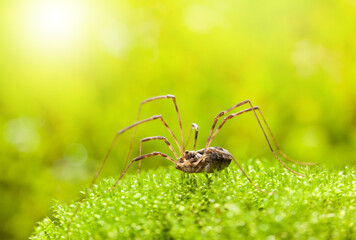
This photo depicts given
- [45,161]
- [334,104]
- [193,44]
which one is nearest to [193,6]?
[193,44]

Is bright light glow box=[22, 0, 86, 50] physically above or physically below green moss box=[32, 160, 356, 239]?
above

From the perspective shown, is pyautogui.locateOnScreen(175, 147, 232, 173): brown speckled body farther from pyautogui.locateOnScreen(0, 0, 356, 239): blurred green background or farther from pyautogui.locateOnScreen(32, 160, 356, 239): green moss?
pyautogui.locateOnScreen(0, 0, 356, 239): blurred green background

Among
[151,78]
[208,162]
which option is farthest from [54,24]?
[208,162]

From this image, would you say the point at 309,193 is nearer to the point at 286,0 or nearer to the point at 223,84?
the point at 223,84

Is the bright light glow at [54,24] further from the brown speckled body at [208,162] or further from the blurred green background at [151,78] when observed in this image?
the brown speckled body at [208,162]

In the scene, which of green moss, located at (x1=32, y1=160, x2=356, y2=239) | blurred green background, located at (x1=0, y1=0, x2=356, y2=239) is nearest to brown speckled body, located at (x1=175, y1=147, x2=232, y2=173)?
green moss, located at (x1=32, y1=160, x2=356, y2=239)

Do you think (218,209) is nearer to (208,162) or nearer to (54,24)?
(208,162)
